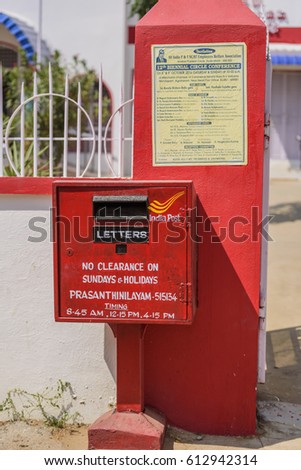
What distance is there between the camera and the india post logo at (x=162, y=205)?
332cm

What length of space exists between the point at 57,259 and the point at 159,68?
4.15ft

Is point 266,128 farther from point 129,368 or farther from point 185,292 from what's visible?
point 129,368

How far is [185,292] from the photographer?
3340mm

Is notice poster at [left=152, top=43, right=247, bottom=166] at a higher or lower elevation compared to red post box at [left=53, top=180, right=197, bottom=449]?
higher

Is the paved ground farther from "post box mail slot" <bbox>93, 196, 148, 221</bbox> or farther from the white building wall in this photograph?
"post box mail slot" <bbox>93, 196, 148, 221</bbox>

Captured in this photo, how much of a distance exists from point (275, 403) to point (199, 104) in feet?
6.97

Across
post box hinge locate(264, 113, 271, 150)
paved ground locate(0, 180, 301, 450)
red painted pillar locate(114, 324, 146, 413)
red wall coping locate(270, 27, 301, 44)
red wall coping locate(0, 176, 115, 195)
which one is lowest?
paved ground locate(0, 180, 301, 450)

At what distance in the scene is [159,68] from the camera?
3.64 metres

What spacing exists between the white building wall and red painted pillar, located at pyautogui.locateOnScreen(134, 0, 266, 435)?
13.0 inches

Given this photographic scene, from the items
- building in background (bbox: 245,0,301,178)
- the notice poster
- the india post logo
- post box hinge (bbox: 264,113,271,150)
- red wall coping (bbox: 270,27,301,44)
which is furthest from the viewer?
building in background (bbox: 245,0,301,178)

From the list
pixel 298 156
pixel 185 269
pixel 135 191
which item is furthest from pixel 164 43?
pixel 298 156

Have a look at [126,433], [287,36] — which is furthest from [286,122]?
[126,433]

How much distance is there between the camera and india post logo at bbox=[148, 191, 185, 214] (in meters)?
3.32

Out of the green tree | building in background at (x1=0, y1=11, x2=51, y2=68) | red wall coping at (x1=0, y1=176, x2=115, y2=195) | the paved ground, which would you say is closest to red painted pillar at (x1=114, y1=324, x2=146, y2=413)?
the paved ground
